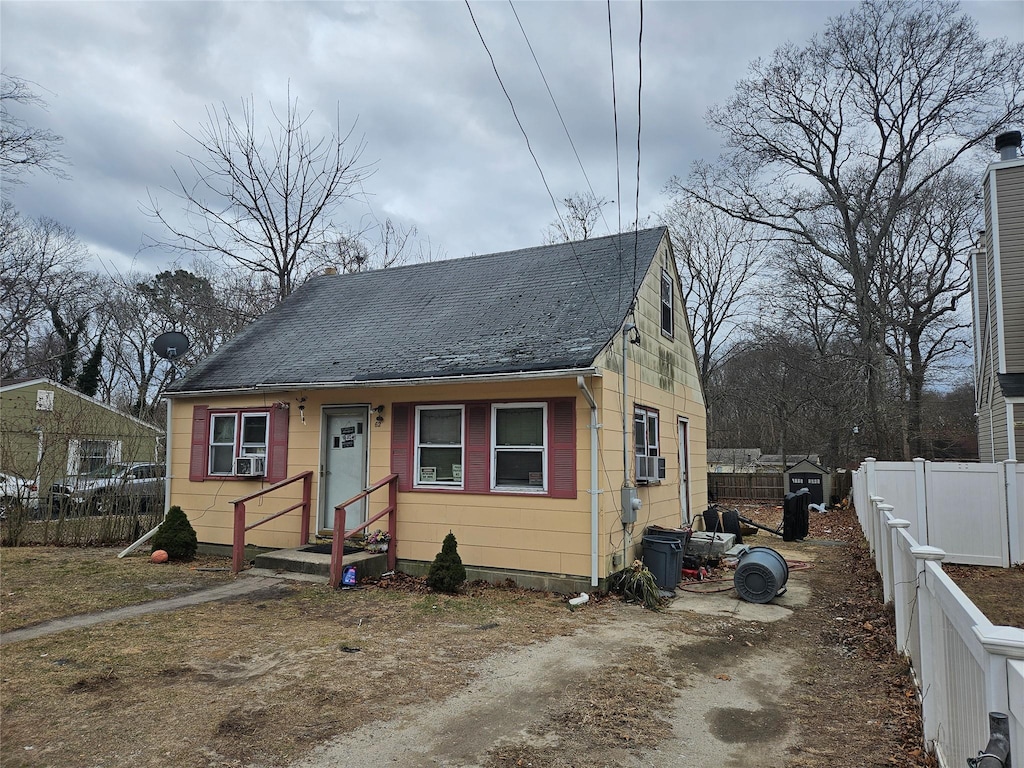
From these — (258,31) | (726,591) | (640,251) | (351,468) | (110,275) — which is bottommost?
(726,591)

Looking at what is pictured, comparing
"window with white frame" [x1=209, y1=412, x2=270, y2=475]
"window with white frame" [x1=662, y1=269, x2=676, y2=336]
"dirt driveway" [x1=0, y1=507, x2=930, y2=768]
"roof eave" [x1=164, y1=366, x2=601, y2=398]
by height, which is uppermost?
"window with white frame" [x1=662, y1=269, x2=676, y2=336]

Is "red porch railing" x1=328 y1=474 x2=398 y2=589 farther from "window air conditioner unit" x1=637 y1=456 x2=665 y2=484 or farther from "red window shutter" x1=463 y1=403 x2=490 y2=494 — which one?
"window air conditioner unit" x1=637 y1=456 x2=665 y2=484

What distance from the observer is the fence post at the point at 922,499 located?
10250 millimetres

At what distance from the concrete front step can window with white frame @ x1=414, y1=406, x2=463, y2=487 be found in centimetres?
126

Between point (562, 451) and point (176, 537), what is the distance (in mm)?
6846

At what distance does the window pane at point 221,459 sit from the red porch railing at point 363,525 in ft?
10.8

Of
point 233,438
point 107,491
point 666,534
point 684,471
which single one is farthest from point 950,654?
point 107,491

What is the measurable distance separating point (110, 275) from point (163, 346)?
60.5 ft

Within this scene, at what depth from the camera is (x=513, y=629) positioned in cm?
680

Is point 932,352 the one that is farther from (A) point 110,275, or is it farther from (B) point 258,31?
(A) point 110,275

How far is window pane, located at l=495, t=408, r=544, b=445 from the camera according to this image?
8.85 m

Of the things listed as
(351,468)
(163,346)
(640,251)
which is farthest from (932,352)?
(163,346)

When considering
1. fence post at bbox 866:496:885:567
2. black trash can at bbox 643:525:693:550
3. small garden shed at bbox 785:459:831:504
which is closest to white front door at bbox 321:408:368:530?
black trash can at bbox 643:525:693:550

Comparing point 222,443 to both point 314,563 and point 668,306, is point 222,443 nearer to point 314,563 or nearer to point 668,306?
point 314,563
